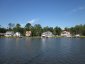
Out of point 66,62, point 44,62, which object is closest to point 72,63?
point 66,62

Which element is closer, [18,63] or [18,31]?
[18,63]

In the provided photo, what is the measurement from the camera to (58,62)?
31.3 m

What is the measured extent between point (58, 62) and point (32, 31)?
532 ft

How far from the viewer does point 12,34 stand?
198m

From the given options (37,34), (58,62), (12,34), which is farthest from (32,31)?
(58,62)

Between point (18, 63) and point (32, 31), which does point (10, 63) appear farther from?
point (32, 31)

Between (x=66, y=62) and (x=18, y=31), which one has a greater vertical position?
(x=18, y=31)

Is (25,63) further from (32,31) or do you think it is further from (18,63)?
(32,31)

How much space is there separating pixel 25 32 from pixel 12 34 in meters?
14.7

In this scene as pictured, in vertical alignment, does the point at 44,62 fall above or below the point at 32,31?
below

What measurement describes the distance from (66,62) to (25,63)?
23.7 feet

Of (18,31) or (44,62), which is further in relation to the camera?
(18,31)

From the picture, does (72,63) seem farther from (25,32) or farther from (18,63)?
(25,32)

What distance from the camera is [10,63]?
29.5 metres
